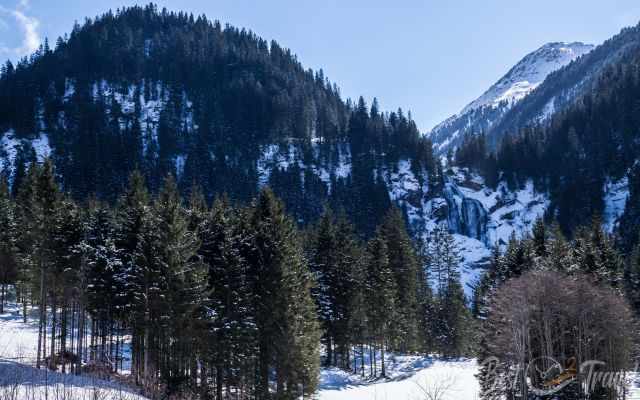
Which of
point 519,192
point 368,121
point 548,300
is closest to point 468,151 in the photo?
point 519,192

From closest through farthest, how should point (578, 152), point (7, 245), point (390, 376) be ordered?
1. point (390, 376)
2. point (7, 245)
3. point (578, 152)

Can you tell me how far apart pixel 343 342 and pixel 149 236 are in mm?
23618

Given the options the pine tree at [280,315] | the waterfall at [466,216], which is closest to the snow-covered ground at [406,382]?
the pine tree at [280,315]

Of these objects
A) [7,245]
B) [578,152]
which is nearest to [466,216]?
[578,152]

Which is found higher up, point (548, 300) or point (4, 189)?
point (4, 189)

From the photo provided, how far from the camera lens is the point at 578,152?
509 ft

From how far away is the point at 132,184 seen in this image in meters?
38.9

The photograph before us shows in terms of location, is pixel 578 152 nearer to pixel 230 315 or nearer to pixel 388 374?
pixel 388 374

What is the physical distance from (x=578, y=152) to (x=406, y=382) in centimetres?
13699

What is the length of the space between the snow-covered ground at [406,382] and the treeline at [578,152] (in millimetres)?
101108

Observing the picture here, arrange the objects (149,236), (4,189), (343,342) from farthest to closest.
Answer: (4,189), (343,342), (149,236)

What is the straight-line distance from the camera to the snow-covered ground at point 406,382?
3650 centimetres

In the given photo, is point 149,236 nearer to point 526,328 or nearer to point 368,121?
point 526,328

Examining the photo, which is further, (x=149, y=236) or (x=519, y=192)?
(x=519, y=192)
